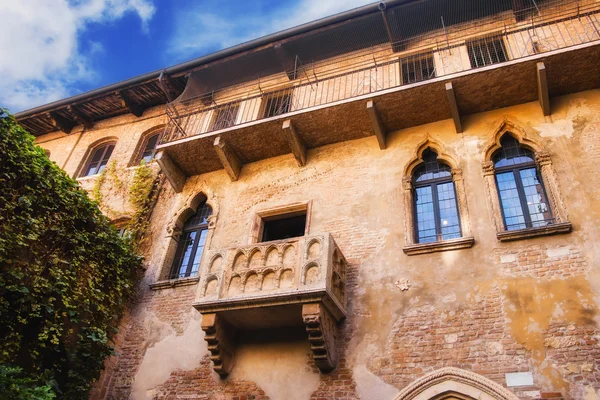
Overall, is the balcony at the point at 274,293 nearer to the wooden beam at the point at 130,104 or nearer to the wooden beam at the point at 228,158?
the wooden beam at the point at 228,158

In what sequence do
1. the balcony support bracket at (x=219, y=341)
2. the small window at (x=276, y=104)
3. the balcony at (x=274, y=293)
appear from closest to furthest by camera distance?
the balcony at (x=274, y=293) < the balcony support bracket at (x=219, y=341) < the small window at (x=276, y=104)

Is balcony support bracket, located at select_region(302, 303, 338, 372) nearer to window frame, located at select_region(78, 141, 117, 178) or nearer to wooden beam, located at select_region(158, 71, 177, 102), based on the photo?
wooden beam, located at select_region(158, 71, 177, 102)

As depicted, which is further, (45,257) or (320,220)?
(320,220)

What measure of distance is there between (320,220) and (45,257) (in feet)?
15.5

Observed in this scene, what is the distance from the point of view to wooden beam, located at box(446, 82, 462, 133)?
839 cm

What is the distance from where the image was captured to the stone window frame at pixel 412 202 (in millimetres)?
7310

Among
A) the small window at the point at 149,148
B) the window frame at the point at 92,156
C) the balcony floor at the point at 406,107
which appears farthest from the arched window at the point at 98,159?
the balcony floor at the point at 406,107

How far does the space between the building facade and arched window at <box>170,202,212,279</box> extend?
5 cm

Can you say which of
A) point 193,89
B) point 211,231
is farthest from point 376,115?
point 193,89

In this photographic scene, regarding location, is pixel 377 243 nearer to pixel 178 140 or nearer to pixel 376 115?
pixel 376 115

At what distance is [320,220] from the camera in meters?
8.69

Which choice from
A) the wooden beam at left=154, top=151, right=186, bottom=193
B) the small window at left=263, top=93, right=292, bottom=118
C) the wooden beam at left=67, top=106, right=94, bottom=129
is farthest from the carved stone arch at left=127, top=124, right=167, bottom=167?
the small window at left=263, top=93, right=292, bottom=118

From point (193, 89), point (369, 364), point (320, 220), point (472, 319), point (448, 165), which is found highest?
point (193, 89)

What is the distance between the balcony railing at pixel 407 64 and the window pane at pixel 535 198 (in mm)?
2224
